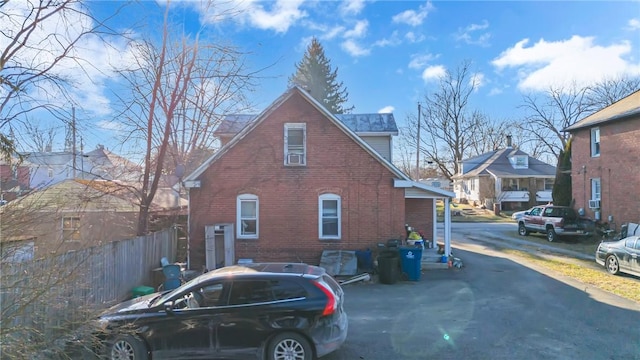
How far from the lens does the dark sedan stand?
12798 mm

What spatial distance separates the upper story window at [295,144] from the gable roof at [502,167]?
34646mm

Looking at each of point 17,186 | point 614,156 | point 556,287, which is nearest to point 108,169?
point 17,186

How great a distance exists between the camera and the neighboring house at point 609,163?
19594mm

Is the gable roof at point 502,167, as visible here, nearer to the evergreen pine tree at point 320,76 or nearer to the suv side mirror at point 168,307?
the evergreen pine tree at point 320,76

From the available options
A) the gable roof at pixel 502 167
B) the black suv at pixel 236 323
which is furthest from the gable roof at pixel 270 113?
the gable roof at pixel 502 167

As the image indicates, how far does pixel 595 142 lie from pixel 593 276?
12669 millimetres

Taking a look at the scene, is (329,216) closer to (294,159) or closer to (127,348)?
(294,159)

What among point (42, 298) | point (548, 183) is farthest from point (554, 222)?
point (548, 183)

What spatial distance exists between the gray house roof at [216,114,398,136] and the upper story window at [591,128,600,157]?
12.2 m

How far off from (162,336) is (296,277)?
218 cm

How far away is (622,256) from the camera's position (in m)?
13.3

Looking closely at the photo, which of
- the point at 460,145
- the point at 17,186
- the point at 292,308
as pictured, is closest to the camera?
the point at 17,186

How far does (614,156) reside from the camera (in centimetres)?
2088

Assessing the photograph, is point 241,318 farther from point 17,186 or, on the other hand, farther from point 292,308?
point 17,186
